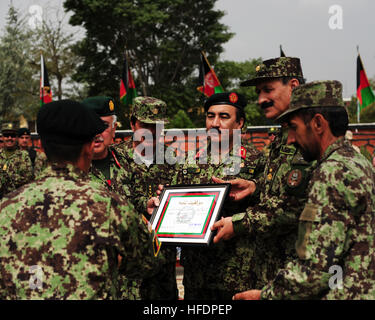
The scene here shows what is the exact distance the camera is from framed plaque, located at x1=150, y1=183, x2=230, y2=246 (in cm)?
326

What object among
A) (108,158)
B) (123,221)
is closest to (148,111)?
(108,158)

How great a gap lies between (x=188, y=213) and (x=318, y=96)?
150cm

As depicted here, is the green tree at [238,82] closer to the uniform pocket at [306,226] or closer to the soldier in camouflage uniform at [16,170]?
the soldier in camouflage uniform at [16,170]

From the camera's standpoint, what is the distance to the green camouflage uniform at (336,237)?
2.05 meters

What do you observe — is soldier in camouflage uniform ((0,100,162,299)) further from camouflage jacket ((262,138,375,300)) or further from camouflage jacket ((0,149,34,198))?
camouflage jacket ((0,149,34,198))

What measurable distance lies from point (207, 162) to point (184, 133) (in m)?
10.4

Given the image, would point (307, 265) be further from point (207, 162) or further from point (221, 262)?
point (207, 162)

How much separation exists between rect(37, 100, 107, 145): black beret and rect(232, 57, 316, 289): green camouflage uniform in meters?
1.50

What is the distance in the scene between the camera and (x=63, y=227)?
1984mm

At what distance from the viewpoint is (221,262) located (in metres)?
3.87

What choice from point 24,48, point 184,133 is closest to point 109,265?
point 184,133

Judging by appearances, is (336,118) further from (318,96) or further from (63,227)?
(63,227)

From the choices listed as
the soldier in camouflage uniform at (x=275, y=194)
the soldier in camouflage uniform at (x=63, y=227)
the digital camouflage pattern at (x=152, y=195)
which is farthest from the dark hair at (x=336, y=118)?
the digital camouflage pattern at (x=152, y=195)

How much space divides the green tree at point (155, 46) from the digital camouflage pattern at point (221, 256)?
944 inches
